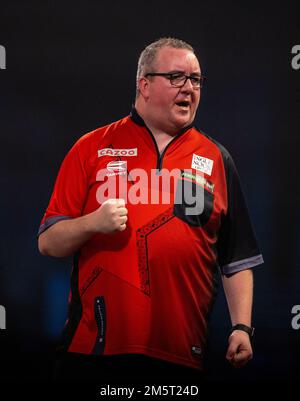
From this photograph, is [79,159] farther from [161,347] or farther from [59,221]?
[161,347]

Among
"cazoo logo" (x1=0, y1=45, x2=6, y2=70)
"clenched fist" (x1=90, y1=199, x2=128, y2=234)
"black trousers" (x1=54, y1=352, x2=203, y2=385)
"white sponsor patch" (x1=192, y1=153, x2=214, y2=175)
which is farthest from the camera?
"cazoo logo" (x1=0, y1=45, x2=6, y2=70)

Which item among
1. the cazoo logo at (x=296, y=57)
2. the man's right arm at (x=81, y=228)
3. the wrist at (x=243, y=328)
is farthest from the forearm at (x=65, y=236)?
the cazoo logo at (x=296, y=57)

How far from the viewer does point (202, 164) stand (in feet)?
7.38

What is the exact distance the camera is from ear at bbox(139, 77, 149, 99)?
88.4 inches

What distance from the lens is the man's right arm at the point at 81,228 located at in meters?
2.03

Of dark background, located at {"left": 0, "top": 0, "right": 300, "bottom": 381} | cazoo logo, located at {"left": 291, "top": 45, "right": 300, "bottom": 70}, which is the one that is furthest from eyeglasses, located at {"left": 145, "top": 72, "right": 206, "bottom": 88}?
cazoo logo, located at {"left": 291, "top": 45, "right": 300, "bottom": 70}

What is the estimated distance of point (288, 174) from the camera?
270 cm

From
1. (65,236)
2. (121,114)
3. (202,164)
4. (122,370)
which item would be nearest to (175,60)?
(202,164)

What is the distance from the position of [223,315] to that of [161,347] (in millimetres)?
668

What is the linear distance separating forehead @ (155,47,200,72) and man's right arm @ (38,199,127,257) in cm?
51

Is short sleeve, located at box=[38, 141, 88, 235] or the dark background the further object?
the dark background

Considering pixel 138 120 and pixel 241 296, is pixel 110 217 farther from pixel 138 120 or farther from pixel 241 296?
pixel 241 296

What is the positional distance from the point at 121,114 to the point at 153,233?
2.58 feet

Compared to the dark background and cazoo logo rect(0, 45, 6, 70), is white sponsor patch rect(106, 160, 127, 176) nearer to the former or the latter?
the dark background
